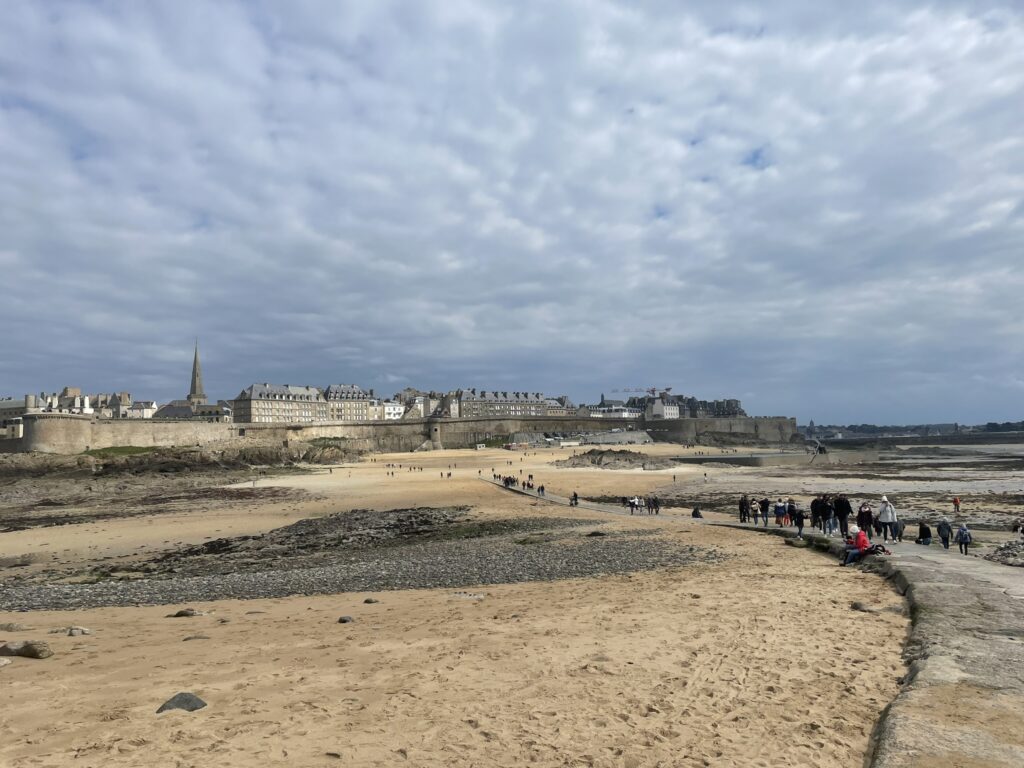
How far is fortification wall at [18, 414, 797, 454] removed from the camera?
7050 centimetres

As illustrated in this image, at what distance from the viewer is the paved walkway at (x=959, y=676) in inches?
175

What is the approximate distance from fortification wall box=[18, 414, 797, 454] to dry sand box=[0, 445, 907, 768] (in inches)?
2881

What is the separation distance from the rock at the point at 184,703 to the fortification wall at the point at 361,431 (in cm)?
7788

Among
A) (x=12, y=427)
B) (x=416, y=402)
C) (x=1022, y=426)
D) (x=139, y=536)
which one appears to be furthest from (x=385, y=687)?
(x=1022, y=426)

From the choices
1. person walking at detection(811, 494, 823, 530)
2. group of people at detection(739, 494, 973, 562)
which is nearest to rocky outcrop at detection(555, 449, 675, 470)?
group of people at detection(739, 494, 973, 562)

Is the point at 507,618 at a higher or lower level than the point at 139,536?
higher

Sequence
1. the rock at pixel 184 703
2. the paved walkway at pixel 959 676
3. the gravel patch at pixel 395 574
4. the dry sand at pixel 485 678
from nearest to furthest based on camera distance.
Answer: the paved walkway at pixel 959 676, the dry sand at pixel 485 678, the rock at pixel 184 703, the gravel patch at pixel 395 574

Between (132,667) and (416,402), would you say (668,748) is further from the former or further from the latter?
(416,402)

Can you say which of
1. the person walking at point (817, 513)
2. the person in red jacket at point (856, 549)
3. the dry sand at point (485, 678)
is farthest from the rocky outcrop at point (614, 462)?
the dry sand at point (485, 678)

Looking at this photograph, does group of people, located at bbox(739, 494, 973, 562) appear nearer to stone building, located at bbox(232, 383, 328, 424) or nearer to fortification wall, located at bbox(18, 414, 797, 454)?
fortification wall, located at bbox(18, 414, 797, 454)

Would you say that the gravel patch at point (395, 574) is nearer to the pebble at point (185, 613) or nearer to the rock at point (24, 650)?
the pebble at point (185, 613)

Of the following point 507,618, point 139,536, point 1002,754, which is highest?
point 1002,754

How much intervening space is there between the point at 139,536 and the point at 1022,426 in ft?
776

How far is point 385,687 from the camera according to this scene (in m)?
6.33
